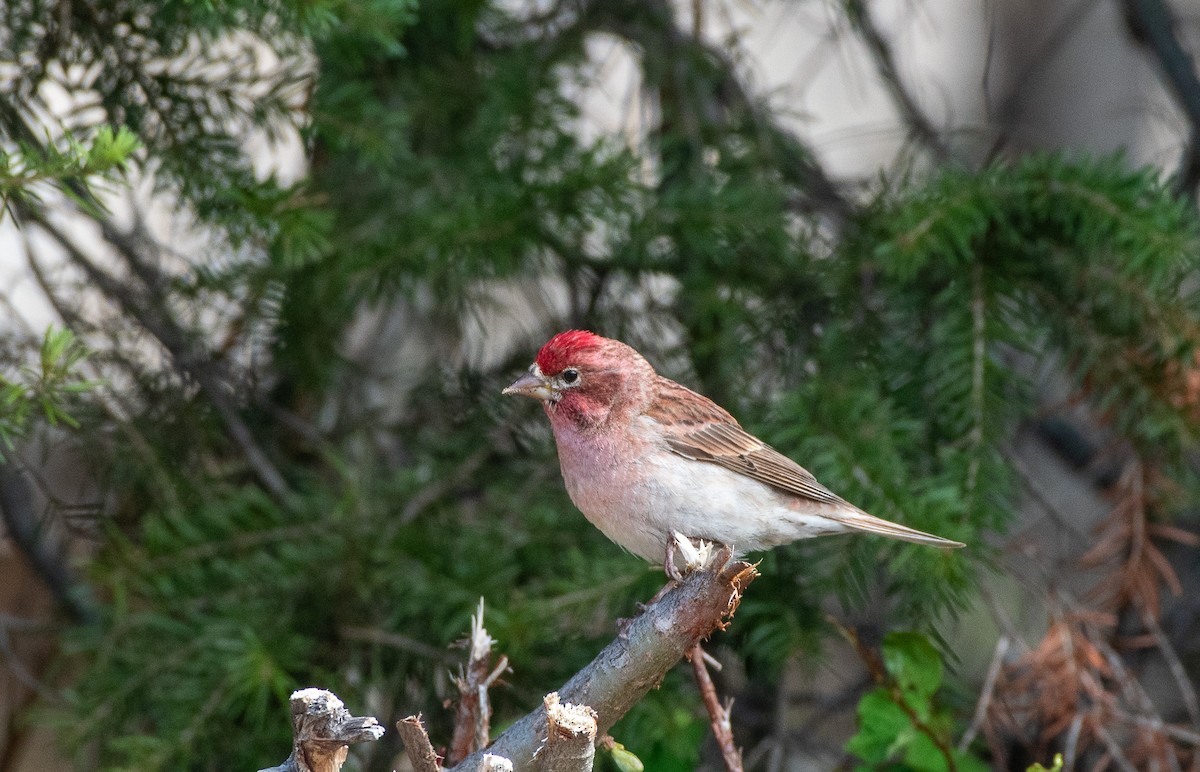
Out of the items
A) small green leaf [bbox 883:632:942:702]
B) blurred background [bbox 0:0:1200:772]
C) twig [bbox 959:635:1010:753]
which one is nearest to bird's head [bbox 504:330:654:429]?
blurred background [bbox 0:0:1200:772]

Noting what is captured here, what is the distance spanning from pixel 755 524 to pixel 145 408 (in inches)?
75.2

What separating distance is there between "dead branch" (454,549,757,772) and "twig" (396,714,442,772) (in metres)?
0.14

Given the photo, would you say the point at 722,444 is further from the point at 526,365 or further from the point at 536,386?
the point at 526,365

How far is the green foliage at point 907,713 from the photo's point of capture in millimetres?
3125

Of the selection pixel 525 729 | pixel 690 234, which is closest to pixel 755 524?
pixel 690 234

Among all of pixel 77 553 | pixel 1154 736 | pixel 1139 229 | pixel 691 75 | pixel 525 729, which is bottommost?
pixel 1154 736

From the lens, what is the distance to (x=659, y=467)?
3.19 m

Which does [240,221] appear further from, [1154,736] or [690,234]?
[1154,736]

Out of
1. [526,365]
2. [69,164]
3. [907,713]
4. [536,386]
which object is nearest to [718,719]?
[907,713]

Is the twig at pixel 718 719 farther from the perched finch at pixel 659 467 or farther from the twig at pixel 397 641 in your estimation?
the twig at pixel 397 641

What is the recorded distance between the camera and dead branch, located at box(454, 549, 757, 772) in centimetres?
221

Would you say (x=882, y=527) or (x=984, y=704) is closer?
(x=882, y=527)

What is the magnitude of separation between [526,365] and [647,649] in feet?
6.92

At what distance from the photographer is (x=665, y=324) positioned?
4211 mm
